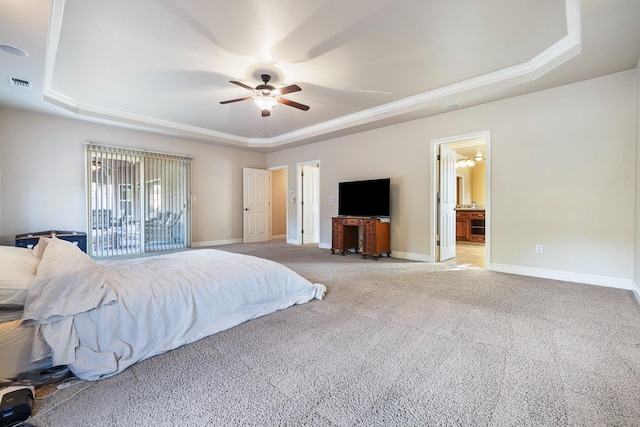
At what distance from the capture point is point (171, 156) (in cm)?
623

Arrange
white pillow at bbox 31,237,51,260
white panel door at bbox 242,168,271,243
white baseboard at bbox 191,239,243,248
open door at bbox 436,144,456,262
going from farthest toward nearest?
white panel door at bbox 242,168,271,243, white baseboard at bbox 191,239,243,248, open door at bbox 436,144,456,262, white pillow at bbox 31,237,51,260

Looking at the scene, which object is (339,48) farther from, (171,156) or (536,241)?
(171,156)

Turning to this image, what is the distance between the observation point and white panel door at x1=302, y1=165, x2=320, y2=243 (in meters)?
7.41

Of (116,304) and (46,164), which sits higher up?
(46,164)

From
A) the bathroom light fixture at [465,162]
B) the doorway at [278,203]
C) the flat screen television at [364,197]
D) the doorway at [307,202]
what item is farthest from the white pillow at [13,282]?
the bathroom light fixture at [465,162]

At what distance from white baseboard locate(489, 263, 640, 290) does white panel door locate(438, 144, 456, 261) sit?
0.96 meters

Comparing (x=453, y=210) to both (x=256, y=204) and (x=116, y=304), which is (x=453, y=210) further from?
(x=116, y=304)

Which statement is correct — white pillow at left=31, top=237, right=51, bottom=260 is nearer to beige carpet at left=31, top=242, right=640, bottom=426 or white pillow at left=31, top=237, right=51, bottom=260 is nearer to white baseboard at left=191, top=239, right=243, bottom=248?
beige carpet at left=31, top=242, right=640, bottom=426

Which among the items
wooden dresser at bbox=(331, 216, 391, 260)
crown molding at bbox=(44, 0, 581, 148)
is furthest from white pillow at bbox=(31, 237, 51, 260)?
wooden dresser at bbox=(331, 216, 391, 260)

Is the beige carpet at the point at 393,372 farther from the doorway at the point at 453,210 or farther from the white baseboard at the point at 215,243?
the white baseboard at the point at 215,243

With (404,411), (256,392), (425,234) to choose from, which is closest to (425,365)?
(404,411)

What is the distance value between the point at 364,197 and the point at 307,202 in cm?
227

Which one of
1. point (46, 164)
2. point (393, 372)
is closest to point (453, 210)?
point (393, 372)

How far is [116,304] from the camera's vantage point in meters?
1.76
